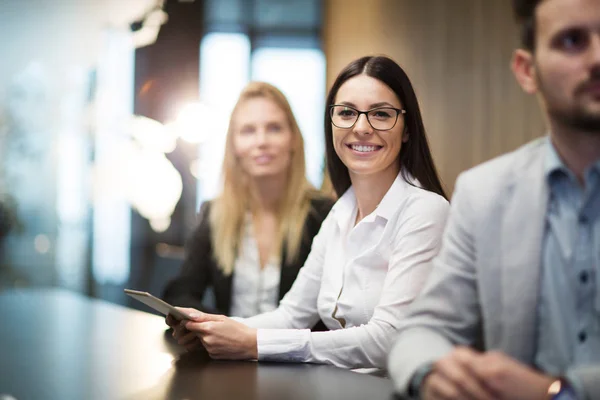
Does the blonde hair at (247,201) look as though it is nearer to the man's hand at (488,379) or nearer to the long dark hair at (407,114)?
the long dark hair at (407,114)

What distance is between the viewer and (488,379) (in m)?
1.11

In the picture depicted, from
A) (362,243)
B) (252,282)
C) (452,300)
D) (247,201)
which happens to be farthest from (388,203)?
(247,201)

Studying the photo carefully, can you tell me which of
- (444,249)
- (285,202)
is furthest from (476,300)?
(285,202)

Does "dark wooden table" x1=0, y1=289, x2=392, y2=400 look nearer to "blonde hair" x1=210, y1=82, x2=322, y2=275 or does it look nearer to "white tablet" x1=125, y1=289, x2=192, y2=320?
"white tablet" x1=125, y1=289, x2=192, y2=320

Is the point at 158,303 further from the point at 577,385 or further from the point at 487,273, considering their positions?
the point at 577,385

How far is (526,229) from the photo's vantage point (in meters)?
1.25

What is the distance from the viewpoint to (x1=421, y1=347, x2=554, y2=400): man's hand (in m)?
1.11

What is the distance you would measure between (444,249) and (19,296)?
2535 millimetres

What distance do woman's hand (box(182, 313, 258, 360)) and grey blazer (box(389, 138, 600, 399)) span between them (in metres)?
0.51

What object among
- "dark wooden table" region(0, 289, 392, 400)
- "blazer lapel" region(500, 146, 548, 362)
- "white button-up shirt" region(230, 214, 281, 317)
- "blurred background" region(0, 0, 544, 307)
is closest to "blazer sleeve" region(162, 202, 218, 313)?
"white button-up shirt" region(230, 214, 281, 317)

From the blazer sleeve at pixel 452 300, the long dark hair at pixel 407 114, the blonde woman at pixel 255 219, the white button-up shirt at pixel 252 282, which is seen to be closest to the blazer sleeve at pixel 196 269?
the blonde woman at pixel 255 219

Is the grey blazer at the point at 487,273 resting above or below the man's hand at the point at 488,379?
Answer: above

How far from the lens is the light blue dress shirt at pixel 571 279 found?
1.20m

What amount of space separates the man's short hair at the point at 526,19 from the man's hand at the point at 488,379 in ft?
1.84
